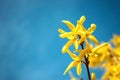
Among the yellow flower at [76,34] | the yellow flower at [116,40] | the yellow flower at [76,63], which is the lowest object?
the yellow flower at [76,63]

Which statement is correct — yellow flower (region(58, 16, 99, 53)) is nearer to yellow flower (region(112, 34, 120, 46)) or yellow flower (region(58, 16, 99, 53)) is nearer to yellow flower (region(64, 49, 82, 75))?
yellow flower (region(64, 49, 82, 75))

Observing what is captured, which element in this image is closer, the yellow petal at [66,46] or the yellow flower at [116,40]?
the yellow petal at [66,46]

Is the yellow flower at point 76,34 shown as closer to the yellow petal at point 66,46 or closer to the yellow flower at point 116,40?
the yellow petal at point 66,46

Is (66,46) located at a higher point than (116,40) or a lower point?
lower

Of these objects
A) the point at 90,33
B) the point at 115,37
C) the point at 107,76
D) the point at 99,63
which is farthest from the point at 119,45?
the point at 90,33

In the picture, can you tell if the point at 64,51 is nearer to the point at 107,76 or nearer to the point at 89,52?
the point at 89,52

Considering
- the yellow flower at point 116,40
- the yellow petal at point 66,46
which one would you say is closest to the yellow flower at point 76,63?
the yellow petal at point 66,46

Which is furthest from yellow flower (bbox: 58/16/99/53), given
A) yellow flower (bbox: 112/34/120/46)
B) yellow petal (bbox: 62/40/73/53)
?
yellow flower (bbox: 112/34/120/46)

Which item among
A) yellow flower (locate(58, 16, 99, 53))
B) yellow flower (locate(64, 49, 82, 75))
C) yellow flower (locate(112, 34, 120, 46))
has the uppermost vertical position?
yellow flower (locate(112, 34, 120, 46))

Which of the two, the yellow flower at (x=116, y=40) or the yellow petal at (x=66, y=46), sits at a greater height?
the yellow flower at (x=116, y=40)

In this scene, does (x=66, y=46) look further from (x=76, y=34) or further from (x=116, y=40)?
(x=116, y=40)

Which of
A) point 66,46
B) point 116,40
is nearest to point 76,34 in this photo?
point 66,46
